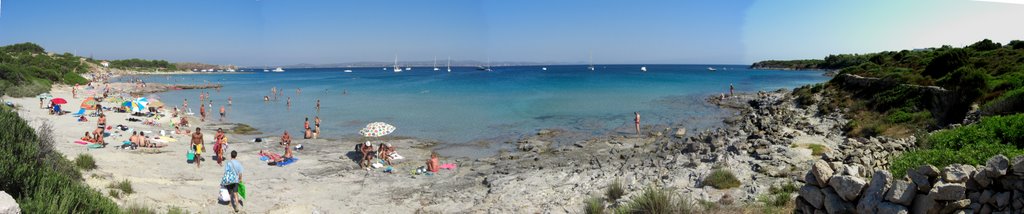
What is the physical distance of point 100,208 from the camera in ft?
21.8

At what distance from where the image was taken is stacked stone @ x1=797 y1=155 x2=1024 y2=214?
16.9ft

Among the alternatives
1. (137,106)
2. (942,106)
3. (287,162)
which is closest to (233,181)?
(287,162)

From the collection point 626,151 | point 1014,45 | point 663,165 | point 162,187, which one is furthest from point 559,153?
point 1014,45

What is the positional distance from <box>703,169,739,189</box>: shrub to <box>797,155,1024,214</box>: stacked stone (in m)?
3.30

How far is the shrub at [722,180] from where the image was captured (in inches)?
Answer: 396

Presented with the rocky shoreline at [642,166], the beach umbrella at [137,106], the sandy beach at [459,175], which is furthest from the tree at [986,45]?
the beach umbrella at [137,106]

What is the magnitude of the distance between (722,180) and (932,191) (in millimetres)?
4770

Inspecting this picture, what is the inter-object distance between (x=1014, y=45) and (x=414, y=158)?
1487 inches

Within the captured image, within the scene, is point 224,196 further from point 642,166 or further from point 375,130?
point 642,166

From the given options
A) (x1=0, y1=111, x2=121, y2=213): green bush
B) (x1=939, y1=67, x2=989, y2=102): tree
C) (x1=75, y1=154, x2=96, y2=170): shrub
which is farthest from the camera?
(x1=939, y1=67, x2=989, y2=102): tree

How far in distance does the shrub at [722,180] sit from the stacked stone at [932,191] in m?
3.30

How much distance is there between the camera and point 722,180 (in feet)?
33.4

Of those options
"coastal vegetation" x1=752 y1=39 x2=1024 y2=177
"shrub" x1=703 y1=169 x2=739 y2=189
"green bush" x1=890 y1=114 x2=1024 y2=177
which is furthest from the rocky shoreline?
"coastal vegetation" x1=752 y1=39 x2=1024 y2=177

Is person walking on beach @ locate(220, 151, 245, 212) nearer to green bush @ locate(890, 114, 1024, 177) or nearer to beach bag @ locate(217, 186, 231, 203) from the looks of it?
beach bag @ locate(217, 186, 231, 203)
